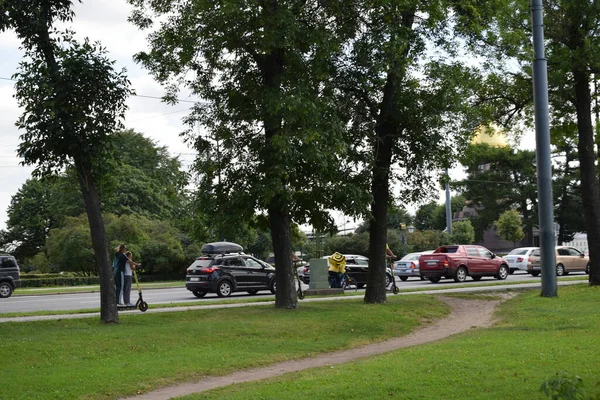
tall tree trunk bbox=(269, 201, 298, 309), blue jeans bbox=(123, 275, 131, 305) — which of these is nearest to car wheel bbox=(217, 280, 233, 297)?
blue jeans bbox=(123, 275, 131, 305)

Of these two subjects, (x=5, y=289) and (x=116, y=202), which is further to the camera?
(x=116, y=202)

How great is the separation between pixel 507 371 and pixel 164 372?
15.8 feet

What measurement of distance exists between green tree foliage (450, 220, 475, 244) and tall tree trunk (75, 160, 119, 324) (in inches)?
A: 1958

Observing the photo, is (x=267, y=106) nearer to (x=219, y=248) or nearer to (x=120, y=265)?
(x=120, y=265)

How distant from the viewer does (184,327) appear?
16328 millimetres

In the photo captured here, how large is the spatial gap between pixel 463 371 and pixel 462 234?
59242mm

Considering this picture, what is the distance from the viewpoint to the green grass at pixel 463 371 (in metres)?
9.02

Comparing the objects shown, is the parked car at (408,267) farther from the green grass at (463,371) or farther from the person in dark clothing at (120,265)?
the green grass at (463,371)

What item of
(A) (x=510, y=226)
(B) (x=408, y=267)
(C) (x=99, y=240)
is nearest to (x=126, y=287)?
(C) (x=99, y=240)

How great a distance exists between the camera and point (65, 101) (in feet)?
53.5

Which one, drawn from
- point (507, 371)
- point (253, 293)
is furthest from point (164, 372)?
point (253, 293)

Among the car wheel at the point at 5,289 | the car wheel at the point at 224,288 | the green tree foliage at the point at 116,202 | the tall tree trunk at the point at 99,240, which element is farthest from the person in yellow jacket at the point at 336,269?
the green tree foliage at the point at 116,202

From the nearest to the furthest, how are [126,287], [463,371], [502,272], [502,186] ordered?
[463,371] → [126,287] → [502,272] → [502,186]

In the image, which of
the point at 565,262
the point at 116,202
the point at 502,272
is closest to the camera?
the point at 502,272
